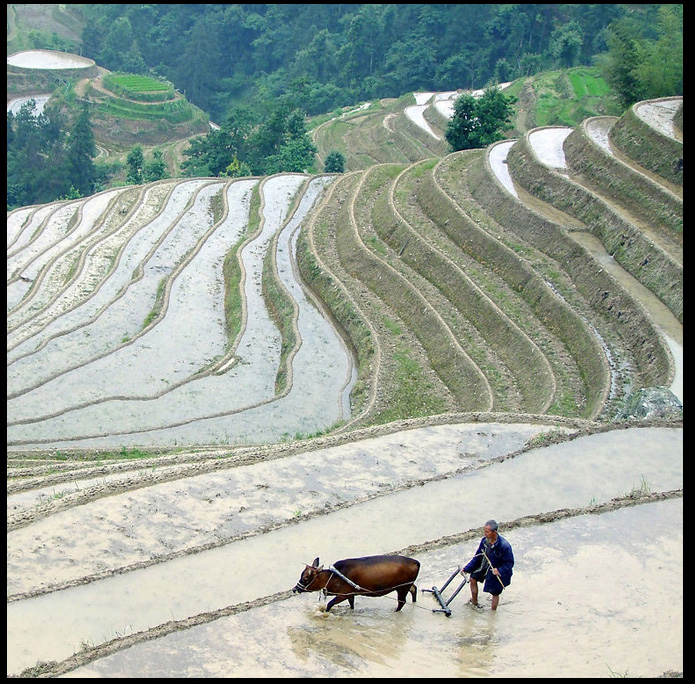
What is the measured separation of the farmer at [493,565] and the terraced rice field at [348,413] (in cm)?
37

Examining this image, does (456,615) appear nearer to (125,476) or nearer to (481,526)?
Answer: (481,526)

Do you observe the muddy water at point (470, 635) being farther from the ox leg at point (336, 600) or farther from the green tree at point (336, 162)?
the green tree at point (336, 162)

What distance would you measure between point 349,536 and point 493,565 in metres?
2.55

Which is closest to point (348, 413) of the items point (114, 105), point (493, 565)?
point (493, 565)

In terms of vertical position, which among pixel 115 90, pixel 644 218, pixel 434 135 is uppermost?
pixel 115 90

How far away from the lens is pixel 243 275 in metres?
26.5

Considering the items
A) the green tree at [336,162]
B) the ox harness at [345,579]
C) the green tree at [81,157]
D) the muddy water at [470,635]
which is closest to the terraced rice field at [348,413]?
the muddy water at [470,635]

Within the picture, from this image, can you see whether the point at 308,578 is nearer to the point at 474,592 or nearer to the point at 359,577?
the point at 359,577

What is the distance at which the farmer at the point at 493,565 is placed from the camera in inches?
320

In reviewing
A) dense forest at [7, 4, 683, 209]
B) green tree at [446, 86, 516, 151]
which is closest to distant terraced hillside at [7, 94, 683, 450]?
green tree at [446, 86, 516, 151]

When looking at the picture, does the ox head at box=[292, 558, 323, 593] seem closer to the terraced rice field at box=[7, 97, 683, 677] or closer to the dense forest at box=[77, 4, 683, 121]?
the terraced rice field at box=[7, 97, 683, 677]

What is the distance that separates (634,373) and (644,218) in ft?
22.7

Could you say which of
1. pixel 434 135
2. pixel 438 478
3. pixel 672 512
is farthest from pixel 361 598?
pixel 434 135

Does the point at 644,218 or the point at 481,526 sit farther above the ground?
the point at 644,218
